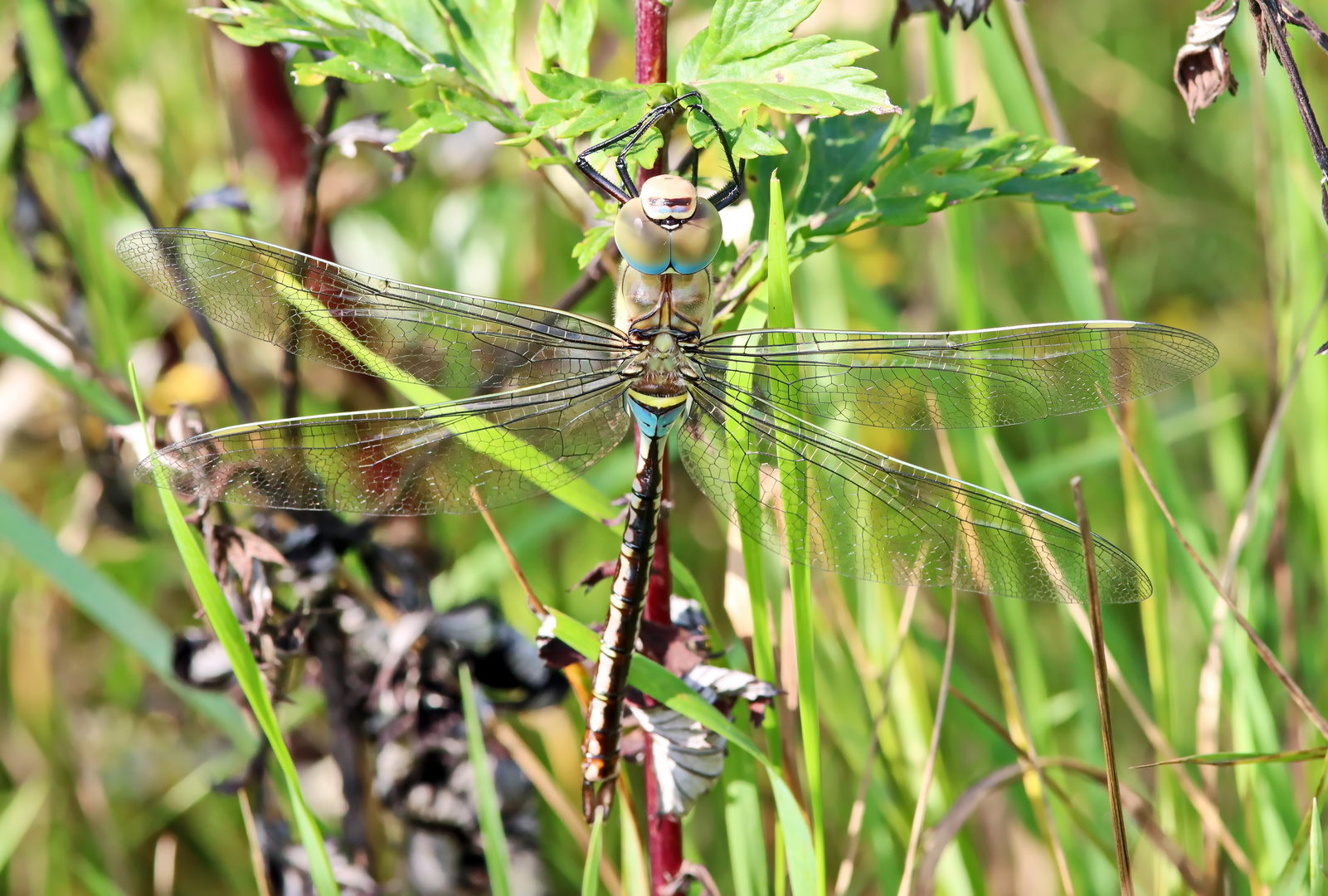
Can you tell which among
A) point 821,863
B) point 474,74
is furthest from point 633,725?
point 474,74

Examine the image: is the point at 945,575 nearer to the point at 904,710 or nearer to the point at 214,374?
the point at 904,710

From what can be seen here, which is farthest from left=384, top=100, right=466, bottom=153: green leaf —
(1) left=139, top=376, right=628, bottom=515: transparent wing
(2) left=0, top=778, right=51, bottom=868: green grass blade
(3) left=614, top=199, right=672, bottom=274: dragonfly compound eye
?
(2) left=0, top=778, right=51, bottom=868: green grass blade

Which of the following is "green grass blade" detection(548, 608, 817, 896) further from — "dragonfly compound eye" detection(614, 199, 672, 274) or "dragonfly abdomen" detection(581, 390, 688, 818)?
"dragonfly compound eye" detection(614, 199, 672, 274)

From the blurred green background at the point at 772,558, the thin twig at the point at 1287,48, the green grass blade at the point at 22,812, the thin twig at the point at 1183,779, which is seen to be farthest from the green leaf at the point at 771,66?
the green grass blade at the point at 22,812

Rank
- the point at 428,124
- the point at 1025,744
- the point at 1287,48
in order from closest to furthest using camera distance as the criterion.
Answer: the point at 1287,48, the point at 428,124, the point at 1025,744

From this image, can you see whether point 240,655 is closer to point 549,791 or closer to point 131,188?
point 549,791

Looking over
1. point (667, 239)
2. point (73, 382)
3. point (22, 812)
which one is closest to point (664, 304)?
point (667, 239)

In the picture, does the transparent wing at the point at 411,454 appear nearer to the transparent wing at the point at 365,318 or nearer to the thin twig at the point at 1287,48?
the transparent wing at the point at 365,318
